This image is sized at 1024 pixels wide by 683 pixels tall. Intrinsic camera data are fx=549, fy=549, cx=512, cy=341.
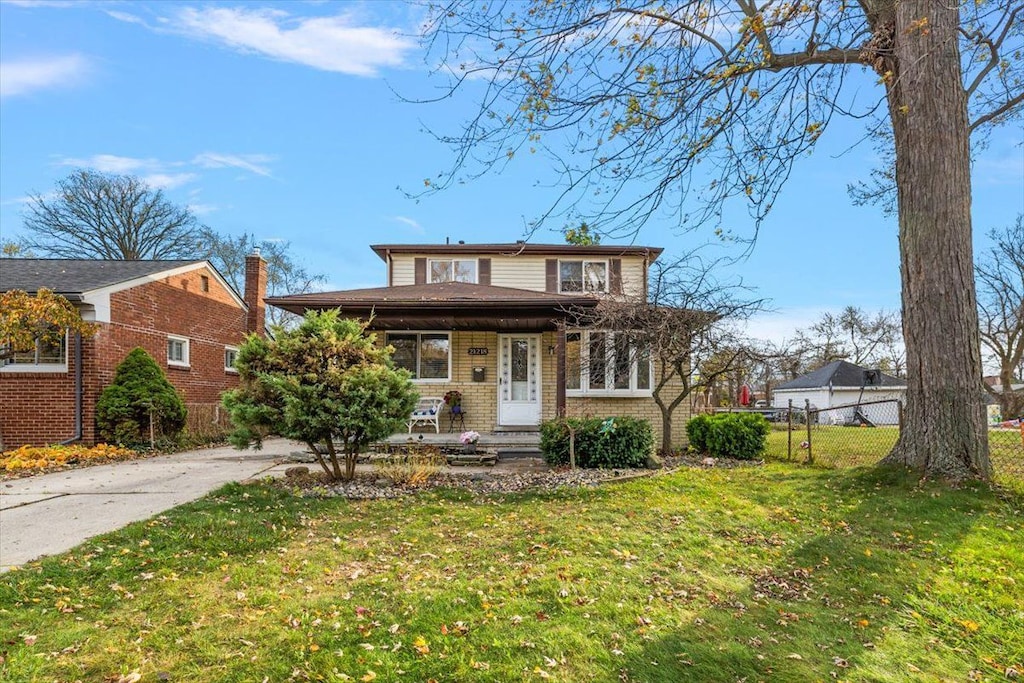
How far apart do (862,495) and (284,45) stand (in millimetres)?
9166

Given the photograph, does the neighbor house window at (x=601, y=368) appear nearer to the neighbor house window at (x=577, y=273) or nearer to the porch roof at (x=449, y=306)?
the porch roof at (x=449, y=306)

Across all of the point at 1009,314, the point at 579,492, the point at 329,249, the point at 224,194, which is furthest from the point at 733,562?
the point at 329,249

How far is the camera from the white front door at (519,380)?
13.4 meters

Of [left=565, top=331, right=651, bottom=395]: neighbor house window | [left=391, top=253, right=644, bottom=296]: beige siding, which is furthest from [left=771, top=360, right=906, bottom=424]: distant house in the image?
[left=565, top=331, right=651, bottom=395]: neighbor house window

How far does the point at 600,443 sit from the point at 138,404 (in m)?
10.3

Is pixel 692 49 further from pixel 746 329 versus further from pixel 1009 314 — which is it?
pixel 1009 314

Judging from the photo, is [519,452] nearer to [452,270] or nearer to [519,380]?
[519,380]

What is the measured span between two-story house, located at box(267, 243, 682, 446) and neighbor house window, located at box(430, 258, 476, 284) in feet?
8.67

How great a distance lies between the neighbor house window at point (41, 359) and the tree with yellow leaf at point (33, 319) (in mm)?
582

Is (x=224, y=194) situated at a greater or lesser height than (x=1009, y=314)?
greater

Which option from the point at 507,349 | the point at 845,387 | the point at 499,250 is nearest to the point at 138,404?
the point at 507,349

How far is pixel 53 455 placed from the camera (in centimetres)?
1037

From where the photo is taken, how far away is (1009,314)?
24719mm

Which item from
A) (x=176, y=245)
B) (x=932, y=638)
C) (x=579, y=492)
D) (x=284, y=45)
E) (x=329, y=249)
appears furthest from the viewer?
(x=329, y=249)
